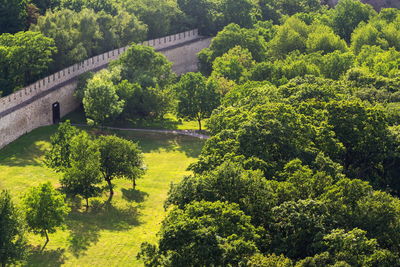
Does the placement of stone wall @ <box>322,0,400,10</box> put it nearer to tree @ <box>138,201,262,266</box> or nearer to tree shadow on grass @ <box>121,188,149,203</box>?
tree shadow on grass @ <box>121,188,149,203</box>

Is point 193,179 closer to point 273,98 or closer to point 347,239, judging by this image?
point 347,239

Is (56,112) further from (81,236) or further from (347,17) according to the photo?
(347,17)

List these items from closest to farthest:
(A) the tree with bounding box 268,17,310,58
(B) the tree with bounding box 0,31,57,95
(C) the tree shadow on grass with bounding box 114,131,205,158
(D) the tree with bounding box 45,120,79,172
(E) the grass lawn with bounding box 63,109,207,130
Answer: (D) the tree with bounding box 45,120,79,172 → (C) the tree shadow on grass with bounding box 114,131,205,158 → (B) the tree with bounding box 0,31,57,95 → (E) the grass lawn with bounding box 63,109,207,130 → (A) the tree with bounding box 268,17,310,58

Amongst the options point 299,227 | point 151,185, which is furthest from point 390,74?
point 299,227

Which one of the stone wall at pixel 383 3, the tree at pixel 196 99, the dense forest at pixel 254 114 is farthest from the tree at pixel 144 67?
the stone wall at pixel 383 3

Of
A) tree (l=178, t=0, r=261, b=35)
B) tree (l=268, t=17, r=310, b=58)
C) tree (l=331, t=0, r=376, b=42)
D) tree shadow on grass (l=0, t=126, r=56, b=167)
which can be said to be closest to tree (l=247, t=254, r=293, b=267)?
tree shadow on grass (l=0, t=126, r=56, b=167)

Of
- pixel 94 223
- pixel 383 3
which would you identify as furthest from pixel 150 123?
pixel 383 3

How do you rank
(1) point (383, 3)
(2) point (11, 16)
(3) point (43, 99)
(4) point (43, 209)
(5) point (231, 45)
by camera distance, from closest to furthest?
(4) point (43, 209)
(3) point (43, 99)
(2) point (11, 16)
(5) point (231, 45)
(1) point (383, 3)
